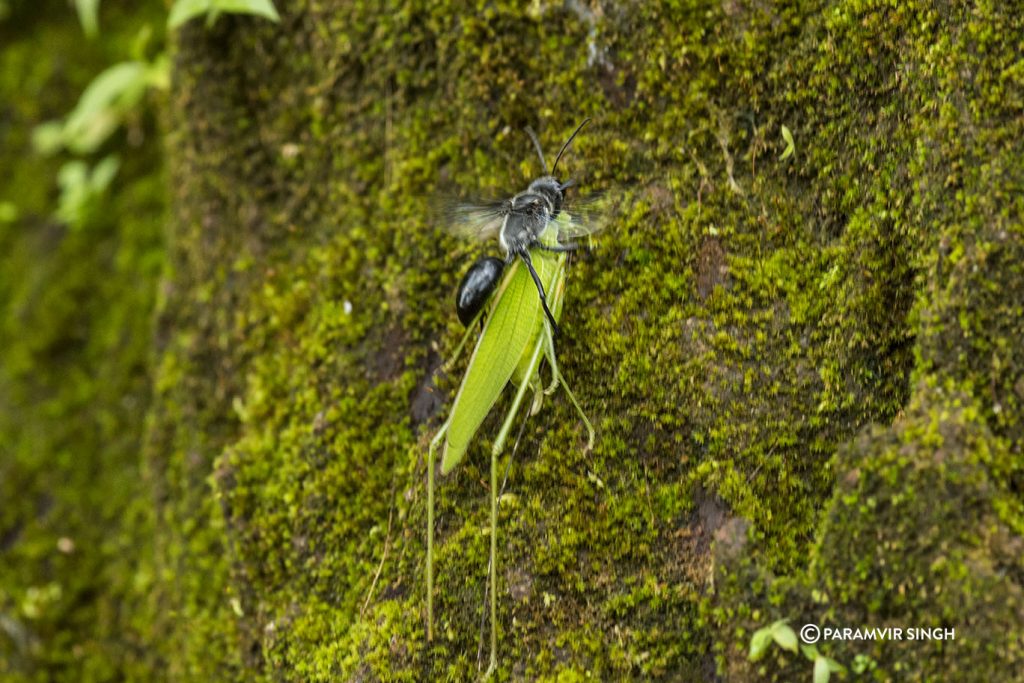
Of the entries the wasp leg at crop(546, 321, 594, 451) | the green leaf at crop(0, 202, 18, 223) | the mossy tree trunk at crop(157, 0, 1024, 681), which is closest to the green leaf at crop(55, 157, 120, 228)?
the green leaf at crop(0, 202, 18, 223)

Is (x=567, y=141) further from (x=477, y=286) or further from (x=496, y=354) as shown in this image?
(x=496, y=354)

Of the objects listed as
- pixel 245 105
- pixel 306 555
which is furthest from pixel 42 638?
pixel 245 105

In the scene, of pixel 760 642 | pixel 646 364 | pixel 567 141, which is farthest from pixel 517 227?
pixel 760 642

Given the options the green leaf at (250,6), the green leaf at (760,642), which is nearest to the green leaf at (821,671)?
the green leaf at (760,642)

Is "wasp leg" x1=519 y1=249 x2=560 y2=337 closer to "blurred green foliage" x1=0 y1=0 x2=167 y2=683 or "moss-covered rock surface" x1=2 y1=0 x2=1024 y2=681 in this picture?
"moss-covered rock surface" x1=2 y1=0 x2=1024 y2=681

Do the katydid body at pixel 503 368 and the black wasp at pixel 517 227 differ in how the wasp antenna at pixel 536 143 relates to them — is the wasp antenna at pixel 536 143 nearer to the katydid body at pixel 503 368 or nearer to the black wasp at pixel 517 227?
the black wasp at pixel 517 227

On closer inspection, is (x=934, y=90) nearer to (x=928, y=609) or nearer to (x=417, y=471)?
(x=928, y=609)
